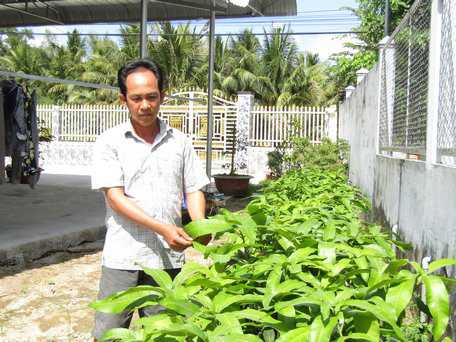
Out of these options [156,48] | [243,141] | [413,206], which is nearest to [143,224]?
[413,206]

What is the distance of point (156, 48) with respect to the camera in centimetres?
2341

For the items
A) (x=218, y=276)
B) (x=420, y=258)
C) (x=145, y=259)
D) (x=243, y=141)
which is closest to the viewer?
(x=218, y=276)

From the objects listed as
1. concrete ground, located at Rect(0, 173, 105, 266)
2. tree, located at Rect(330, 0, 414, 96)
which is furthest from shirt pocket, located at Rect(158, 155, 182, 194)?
tree, located at Rect(330, 0, 414, 96)

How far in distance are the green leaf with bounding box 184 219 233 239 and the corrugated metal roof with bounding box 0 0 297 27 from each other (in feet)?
23.5

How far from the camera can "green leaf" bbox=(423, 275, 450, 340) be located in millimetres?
1167

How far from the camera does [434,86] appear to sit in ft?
Answer: 9.85

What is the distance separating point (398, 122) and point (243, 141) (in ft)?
38.0

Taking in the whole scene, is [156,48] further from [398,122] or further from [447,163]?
[447,163]

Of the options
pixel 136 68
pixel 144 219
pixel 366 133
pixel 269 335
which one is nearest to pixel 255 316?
pixel 269 335

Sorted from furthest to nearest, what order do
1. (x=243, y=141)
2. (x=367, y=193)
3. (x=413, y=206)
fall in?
1. (x=243, y=141)
2. (x=367, y=193)
3. (x=413, y=206)

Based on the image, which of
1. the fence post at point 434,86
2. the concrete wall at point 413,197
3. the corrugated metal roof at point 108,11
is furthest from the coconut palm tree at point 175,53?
the fence post at point 434,86

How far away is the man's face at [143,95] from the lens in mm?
2051

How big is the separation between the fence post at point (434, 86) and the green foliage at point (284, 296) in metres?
1.39

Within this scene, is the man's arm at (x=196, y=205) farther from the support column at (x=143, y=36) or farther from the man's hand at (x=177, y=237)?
the support column at (x=143, y=36)
